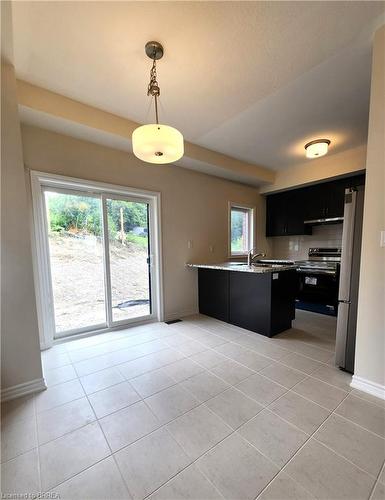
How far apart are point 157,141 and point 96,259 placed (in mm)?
1984

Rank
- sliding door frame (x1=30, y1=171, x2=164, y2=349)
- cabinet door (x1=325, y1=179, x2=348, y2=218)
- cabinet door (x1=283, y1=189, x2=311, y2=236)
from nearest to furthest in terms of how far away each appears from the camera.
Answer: sliding door frame (x1=30, y1=171, x2=164, y2=349)
cabinet door (x1=325, y1=179, x2=348, y2=218)
cabinet door (x1=283, y1=189, x2=311, y2=236)

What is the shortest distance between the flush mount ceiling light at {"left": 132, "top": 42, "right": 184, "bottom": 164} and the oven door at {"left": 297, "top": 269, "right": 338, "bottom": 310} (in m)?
3.27

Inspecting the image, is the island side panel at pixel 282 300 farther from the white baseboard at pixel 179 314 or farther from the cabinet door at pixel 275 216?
the cabinet door at pixel 275 216

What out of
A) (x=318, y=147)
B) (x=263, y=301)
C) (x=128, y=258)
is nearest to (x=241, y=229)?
(x=318, y=147)

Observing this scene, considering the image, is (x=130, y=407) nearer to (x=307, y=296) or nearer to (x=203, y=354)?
(x=203, y=354)

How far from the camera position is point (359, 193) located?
1.88 meters

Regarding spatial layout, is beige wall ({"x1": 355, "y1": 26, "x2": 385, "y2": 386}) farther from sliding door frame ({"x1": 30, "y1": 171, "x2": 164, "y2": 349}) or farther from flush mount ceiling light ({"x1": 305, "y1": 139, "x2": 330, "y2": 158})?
sliding door frame ({"x1": 30, "y1": 171, "x2": 164, "y2": 349})

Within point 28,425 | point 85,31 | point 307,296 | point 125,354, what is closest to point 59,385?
point 28,425

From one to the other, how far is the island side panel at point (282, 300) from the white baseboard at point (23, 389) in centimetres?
248

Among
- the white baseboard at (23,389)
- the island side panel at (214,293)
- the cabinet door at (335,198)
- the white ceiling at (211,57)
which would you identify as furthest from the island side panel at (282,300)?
the white baseboard at (23,389)

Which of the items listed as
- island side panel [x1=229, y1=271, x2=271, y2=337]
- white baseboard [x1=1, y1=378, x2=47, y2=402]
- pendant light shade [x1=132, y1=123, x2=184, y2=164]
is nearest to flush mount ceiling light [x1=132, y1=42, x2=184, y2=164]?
pendant light shade [x1=132, y1=123, x2=184, y2=164]

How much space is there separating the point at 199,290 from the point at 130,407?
2330mm

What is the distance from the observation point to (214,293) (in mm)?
3480

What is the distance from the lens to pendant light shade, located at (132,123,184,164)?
151 cm
